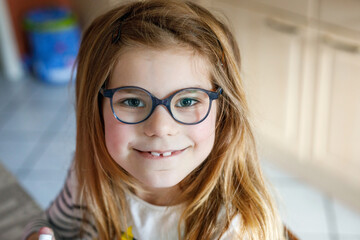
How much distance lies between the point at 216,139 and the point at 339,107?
3.76 feet

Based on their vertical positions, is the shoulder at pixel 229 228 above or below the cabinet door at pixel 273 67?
below

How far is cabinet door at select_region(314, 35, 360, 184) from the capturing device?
5.82 ft

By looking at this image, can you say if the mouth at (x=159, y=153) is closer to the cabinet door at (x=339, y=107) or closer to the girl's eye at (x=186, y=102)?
the girl's eye at (x=186, y=102)

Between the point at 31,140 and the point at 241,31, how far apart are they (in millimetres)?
1360

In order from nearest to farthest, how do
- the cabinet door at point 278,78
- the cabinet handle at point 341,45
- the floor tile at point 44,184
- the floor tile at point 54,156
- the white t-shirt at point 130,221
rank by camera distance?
the white t-shirt at point 130,221 → the cabinet handle at point 341,45 → the cabinet door at point 278,78 → the floor tile at point 44,184 → the floor tile at point 54,156

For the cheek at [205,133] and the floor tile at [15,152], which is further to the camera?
the floor tile at [15,152]

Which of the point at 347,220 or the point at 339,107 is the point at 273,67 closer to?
the point at 339,107

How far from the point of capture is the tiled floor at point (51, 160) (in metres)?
1.91

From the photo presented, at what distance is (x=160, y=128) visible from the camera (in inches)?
29.9

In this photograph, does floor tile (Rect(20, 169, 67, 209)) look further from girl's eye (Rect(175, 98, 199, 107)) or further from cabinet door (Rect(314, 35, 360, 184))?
girl's eye (Rect(175, 98, 199, 107))

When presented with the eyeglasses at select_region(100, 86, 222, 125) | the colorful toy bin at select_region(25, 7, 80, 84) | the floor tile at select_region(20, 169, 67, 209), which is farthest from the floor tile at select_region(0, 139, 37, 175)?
the eyeglasses at select_region(100, 86, 222, 125)

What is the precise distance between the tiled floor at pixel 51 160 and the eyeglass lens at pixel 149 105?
0.53 metres

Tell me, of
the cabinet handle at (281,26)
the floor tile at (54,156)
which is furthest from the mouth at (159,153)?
the floor tile at (54,156)

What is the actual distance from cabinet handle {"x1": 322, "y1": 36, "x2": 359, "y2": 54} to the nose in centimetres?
119
